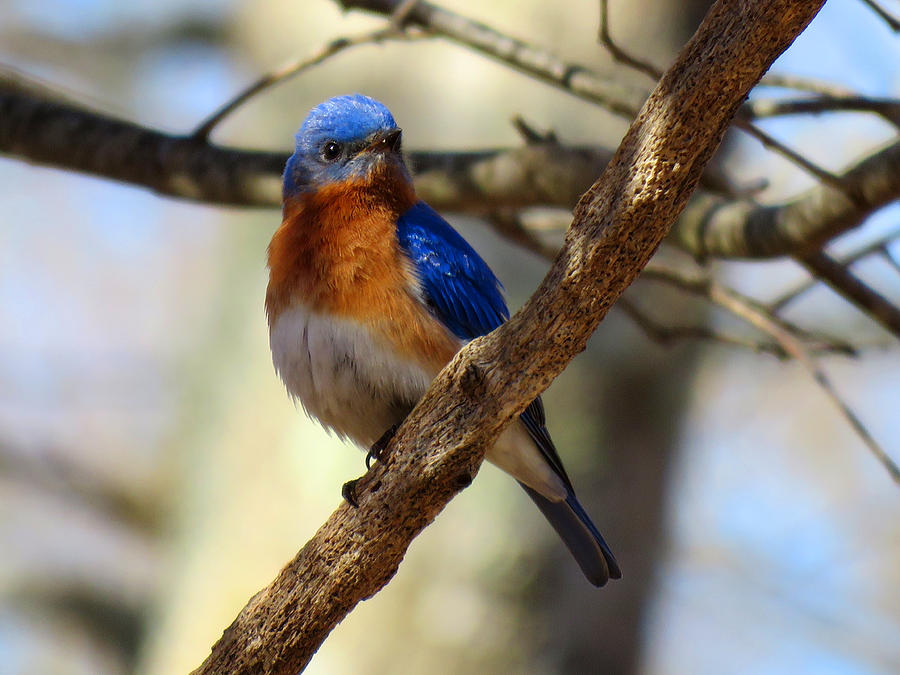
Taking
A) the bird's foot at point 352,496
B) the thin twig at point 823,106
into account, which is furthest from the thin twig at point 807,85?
the bird's foot at point 352,496

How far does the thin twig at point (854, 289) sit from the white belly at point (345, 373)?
5.50 ft

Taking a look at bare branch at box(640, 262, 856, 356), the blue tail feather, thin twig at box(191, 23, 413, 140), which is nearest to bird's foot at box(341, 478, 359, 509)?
the blue tail feather

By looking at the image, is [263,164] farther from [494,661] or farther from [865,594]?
[865,594]

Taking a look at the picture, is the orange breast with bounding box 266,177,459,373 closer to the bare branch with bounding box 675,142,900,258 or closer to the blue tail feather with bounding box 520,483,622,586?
the blue tail feather with bounding box 520,483,622,586

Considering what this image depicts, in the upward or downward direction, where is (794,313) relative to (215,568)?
upward

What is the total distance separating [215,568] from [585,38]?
14.3ft

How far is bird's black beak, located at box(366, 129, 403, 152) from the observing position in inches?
197

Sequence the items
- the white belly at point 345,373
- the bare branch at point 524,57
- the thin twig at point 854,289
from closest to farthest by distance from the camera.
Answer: the white belly at point 345,373, the thin twig at point 854,289, the bare branch at point 524,57

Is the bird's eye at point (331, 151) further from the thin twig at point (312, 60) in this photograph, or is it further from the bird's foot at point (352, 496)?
the bird's foot at point (352, 496)

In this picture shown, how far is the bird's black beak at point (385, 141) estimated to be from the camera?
5.02m

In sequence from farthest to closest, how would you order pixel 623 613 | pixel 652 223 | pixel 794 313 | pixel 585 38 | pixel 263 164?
pixel 794 313
pixel 585 38
pixel 623 613
pixel 263 164
pixel 652 223

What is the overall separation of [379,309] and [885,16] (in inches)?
85.6

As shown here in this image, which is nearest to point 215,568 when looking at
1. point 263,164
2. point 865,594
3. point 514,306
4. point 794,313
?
point 514,306

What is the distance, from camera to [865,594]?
12.5 metres
